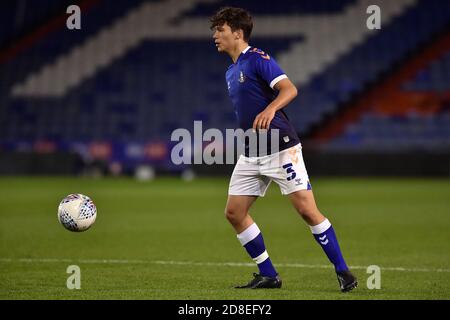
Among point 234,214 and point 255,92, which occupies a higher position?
point 255,92

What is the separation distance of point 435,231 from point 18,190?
11.6 m

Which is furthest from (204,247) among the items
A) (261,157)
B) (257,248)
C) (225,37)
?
(225,37)

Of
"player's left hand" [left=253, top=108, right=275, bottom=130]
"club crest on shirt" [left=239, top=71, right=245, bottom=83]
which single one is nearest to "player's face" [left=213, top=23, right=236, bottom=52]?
"club crest on shirt" [left=239, top=71, right=245, bottom=83]

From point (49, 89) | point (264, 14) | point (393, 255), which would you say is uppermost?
point (264, 14)

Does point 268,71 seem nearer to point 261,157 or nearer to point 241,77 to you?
point 241,77

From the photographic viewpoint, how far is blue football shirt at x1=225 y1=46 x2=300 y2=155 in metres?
6.34

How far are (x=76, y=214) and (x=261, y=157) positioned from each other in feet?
5.61

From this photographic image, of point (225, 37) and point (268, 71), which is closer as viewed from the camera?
point (268, 71)

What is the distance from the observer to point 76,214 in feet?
23.1

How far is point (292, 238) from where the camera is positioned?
10.5 meters

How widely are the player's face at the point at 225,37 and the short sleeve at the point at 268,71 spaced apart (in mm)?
263

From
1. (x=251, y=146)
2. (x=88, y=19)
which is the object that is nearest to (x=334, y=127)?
(x=88, y=19)

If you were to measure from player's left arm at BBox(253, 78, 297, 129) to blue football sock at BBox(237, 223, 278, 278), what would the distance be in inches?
38.7
